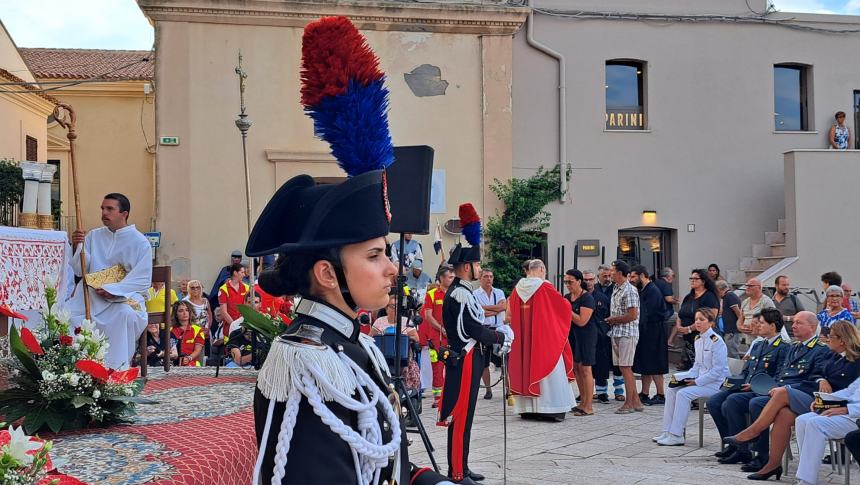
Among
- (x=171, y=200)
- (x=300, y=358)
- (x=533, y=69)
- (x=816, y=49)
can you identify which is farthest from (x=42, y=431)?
(x=816, y=49)

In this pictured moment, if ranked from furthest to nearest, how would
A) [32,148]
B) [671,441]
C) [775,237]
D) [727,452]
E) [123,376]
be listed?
[32,148]
[775,237]
[671,441]
[727,452]
[123,376]

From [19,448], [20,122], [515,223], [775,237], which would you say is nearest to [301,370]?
[19,448]

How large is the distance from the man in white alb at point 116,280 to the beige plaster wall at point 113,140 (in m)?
20.1

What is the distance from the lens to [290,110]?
1733 centimetres

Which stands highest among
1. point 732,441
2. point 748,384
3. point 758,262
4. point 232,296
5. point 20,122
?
point 20,122

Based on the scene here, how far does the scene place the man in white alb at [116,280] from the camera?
6.57 meters

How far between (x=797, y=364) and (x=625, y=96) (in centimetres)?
1184

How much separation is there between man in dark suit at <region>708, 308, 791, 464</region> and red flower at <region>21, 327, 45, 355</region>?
6.20 meters

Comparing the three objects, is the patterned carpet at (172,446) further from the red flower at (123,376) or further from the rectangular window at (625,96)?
the rectangular window at (625,96)

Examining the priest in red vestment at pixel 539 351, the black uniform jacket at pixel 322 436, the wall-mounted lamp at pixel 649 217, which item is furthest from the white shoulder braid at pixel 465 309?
the wall-mounted lamp at pixel 649 217

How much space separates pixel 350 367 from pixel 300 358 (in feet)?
0.48

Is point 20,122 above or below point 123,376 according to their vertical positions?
above

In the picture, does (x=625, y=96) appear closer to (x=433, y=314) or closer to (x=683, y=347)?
(x=683, y=347)

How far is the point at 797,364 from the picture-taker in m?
7.83
